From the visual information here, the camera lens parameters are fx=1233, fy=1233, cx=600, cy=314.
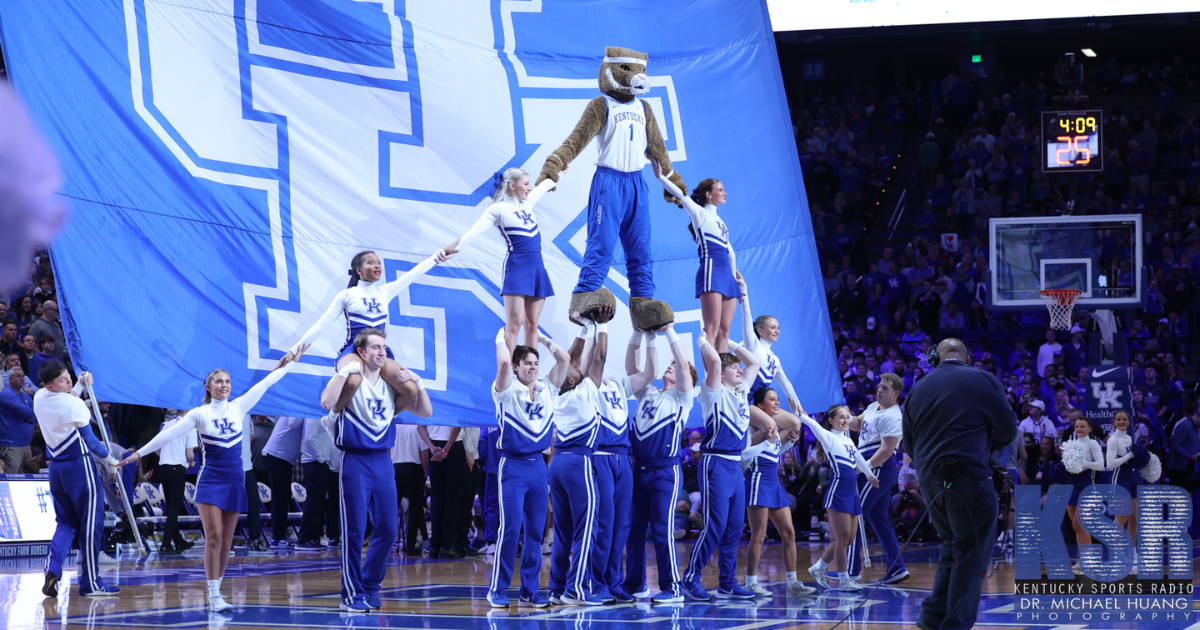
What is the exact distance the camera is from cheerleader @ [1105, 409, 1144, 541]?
540 inches

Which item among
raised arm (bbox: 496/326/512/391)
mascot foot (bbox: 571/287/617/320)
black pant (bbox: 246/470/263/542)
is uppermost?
mascot foot (bbox: 571/287/617/320)

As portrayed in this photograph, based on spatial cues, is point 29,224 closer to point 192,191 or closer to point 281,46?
point 192,191

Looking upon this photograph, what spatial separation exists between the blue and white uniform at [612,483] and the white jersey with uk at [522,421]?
0.41 metres

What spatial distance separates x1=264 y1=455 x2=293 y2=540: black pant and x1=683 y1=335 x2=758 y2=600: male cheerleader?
23.6 ft

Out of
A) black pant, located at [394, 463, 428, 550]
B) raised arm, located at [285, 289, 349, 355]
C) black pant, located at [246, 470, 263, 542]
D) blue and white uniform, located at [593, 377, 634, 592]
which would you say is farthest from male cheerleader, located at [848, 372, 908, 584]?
black pant, located at [246, 470, 263, 542]

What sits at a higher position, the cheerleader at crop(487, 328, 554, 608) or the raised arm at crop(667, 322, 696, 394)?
the raised arm at crop(667, 322, 696, 394)

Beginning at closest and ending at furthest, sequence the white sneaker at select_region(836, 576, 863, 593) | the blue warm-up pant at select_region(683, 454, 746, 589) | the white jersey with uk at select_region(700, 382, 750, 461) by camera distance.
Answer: the blue warm-up pant at select_region(683, 454, 746, 589) < the white jersey with uk at select_region(700, 382, 750, 461) < the white sneaker at select_region(836, 576, 863, 593)

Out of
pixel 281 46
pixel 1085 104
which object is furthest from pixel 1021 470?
pixel 1085 104

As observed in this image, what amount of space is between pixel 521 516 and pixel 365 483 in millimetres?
1103

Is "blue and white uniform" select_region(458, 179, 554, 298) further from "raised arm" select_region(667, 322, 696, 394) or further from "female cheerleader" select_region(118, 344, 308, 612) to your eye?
"female cheerleader" select_region(118, 344, 308, 612)

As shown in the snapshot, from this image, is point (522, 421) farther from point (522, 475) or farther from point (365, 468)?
point (365, 468)

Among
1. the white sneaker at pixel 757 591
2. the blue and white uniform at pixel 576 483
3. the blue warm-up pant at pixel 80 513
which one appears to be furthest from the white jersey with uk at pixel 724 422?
the blue warm-up pant at pixel 80 513

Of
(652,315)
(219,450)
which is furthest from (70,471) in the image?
(652,315)

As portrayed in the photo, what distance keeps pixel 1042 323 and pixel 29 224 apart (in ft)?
66.3
